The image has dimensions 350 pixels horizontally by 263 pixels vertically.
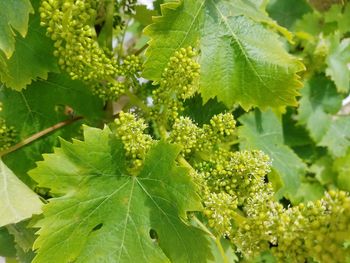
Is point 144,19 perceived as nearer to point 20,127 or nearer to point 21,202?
point 20,127

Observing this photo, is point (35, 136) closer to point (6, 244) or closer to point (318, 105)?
point (6, 244)

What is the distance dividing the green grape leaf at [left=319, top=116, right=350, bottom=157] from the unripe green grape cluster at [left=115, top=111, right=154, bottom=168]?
1230 mm

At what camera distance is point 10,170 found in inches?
57.8

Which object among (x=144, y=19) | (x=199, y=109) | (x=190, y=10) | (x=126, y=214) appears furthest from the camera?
(x=144, y=19)

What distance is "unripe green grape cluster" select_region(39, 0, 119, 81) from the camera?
1273 millimetres

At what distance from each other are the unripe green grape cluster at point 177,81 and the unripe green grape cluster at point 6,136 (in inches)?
18.4

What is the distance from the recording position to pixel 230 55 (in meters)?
Result: 1.48

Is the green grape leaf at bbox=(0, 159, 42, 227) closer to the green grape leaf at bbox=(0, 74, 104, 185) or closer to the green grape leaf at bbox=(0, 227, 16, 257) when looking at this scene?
the green grape leaf at bbox=(0, 74, 104, 185)

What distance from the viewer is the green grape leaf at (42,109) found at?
1.60 m

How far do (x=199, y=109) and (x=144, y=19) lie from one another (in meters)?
0.39

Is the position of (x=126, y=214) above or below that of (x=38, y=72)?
below

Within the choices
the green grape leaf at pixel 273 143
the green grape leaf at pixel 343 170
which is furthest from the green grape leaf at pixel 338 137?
the green grape leaf at pixel 273 143

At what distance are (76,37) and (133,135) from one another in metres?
0.28

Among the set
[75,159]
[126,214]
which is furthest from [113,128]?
[126,214]
